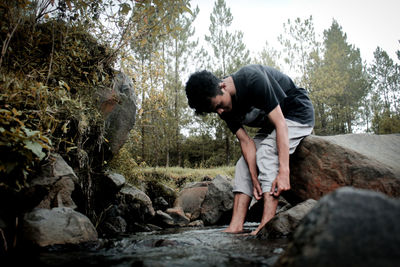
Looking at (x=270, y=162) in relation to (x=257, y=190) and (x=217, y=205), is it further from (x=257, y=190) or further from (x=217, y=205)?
(x=217, y=205)

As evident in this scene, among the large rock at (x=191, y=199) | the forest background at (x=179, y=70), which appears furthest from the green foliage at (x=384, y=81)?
the large rock at (x=191, y=199)

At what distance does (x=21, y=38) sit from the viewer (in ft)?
8.76

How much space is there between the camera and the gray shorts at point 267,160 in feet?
7.42

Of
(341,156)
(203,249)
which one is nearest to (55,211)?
(203,249)

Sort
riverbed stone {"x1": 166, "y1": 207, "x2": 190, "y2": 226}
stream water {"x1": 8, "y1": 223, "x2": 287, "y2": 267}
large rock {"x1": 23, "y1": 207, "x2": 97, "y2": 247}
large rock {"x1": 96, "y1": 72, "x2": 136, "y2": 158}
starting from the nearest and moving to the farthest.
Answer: stream water {"x1": 8, "y1": 223, "x2": 287, "y2": 267}
large rock {"x1": 23, "y1": 207, "x2": 97, "y2": 247}
large rock {"x1": 96, "y1": 72, "x2": 136, "y2": 158}
riverbed stone {"x1": 166, "y1": 207, "x2": 190, "y2": 226}

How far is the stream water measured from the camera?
1.32 m

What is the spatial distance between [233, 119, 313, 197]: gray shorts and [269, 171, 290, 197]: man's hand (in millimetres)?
53

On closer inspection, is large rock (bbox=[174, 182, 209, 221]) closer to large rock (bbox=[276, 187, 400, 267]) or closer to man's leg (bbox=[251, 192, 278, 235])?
man's leg (bbox=[251, 192, 278, 235])

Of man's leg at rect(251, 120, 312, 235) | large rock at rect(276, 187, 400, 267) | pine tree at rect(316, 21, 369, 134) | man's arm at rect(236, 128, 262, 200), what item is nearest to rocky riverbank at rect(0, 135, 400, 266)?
large rock at rect(276, 187, 400, 267)

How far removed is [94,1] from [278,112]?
8.28 feet

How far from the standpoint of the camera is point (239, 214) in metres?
2.49

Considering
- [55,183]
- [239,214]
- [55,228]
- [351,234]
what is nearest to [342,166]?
[239,214]

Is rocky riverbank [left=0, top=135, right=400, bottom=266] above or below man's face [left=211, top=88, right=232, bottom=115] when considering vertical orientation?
below

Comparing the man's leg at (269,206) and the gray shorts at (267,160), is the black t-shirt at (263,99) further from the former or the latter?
the man's leg at (269,206)
